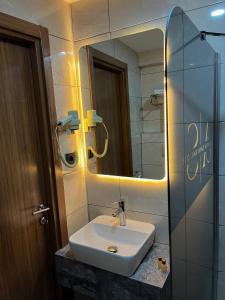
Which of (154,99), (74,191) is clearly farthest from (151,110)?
(74,191)

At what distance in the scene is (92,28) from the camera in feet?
5.31

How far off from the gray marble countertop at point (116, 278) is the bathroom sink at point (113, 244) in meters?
0.05

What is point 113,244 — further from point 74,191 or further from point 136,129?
point 136,129

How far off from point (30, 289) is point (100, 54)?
165cm

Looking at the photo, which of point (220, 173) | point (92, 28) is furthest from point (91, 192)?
point (92, 28)

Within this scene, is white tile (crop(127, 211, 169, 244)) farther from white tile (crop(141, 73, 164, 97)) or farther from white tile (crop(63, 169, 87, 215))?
white tile (crop(141, 73, 164, 97))

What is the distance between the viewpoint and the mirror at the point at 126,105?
4.76 feet

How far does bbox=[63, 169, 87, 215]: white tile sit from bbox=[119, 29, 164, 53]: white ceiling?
38.7 inches

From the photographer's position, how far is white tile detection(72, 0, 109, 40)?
5.09 feet

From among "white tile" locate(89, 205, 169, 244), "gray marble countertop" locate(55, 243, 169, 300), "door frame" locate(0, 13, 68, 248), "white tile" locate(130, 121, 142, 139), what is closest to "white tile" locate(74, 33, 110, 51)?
"door frame" locate(0, 13, 68, 248)

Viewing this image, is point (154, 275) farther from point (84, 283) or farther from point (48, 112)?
point (48, 112)

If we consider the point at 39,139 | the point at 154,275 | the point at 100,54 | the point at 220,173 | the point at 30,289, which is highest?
the point at 100,54

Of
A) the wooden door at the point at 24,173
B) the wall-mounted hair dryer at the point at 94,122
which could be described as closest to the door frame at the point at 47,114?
the wooden door at the point at 24,173

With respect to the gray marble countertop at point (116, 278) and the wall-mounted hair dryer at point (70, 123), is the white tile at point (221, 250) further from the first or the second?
the wall-mounted hair dryer at point (70, 123)
